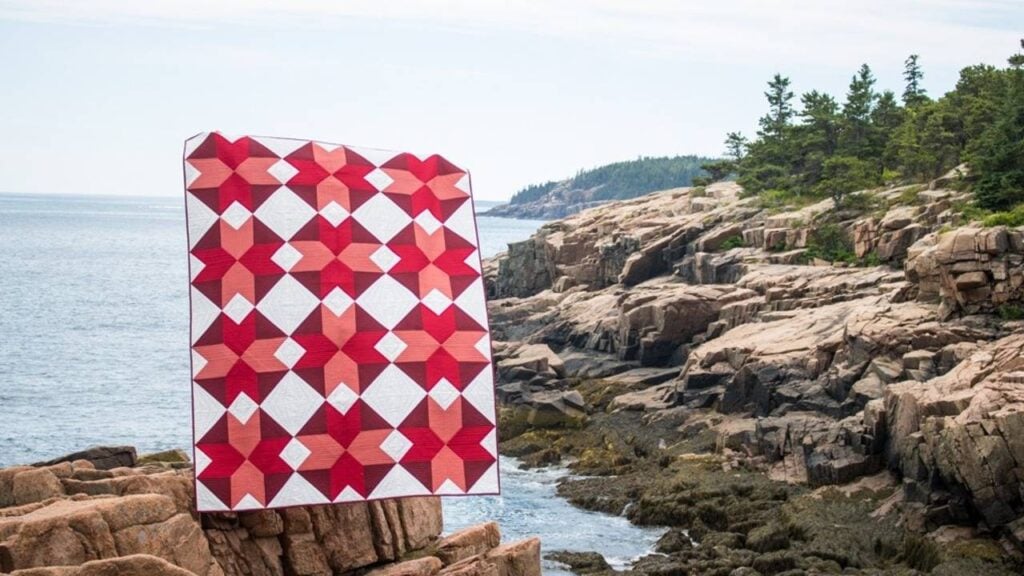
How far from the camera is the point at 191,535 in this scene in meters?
14.0

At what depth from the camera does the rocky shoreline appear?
3728cm

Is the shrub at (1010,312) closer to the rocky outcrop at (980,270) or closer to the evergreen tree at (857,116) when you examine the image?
the rocky outcrop at (980,270)

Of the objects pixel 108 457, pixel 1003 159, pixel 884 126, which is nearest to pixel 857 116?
pixel 884 126

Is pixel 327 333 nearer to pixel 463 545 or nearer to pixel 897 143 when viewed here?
pixel 463 545

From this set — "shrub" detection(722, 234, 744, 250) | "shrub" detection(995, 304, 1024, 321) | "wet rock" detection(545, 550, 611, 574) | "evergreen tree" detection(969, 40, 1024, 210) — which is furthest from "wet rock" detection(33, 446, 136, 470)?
"shrub" detection(722, 234, 744, 250)

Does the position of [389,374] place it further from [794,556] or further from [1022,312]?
[1022,312]

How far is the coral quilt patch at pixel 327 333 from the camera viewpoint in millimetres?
13406

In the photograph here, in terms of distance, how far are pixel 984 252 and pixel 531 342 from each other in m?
33.6

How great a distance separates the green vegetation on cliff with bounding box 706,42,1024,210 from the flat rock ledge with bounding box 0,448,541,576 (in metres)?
48.1

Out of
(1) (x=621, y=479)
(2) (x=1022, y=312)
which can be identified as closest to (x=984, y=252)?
(2) (x=1022, y=312)

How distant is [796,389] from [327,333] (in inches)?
1589

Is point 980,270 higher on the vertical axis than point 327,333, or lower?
higher

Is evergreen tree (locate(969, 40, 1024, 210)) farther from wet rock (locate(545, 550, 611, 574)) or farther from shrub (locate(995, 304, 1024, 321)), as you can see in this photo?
wet rock (locate(545, 550, 611, 574))

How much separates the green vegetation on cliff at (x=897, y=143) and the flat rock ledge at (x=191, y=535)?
4812 centimetres
